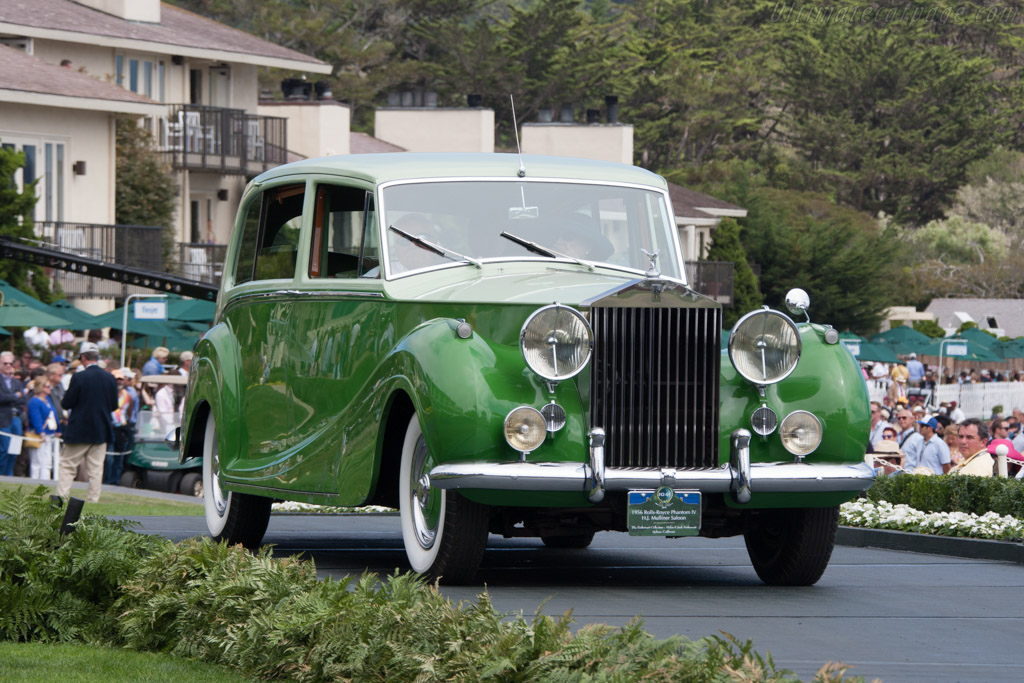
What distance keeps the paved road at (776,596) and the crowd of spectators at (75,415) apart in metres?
5.05

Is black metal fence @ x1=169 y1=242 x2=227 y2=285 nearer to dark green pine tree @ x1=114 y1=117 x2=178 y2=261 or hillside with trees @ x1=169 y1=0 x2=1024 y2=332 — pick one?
dark green pine tree @ x1=114 y1=117 x2=178 y2=261

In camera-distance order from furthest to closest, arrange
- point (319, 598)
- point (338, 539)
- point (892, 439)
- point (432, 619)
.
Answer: point (892, 439) → point (338, 539) → point (319, 598) → point (432, 619)

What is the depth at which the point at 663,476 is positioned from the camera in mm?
9203

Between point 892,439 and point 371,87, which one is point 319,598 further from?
point 371,87

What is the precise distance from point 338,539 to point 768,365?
190 inches

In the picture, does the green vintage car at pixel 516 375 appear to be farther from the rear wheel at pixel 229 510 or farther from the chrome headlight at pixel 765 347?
the rear wheel at pixel 229 510

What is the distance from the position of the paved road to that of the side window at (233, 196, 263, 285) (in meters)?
1.88

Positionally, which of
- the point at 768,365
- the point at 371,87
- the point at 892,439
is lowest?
the point at 892,439

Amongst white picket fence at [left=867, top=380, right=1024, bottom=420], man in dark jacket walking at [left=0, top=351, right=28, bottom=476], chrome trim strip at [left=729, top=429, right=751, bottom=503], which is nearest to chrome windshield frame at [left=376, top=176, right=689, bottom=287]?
chrome trim strip at [left=729, top=429, right=751, bottom=503]

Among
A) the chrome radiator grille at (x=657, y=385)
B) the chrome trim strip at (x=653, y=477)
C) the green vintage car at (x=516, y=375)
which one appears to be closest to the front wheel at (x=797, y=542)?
the green vintage car at (x=516, y=375)

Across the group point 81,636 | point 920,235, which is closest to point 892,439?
point 81,636

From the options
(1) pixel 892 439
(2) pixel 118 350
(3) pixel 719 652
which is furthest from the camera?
(2) pixel 118 350

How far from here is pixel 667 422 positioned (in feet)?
30.7

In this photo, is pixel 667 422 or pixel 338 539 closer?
pixel 667 422
